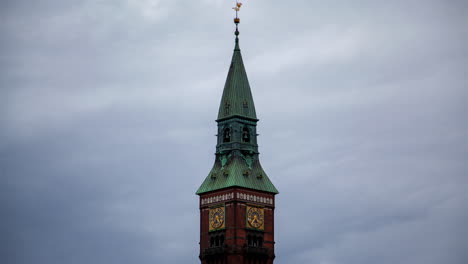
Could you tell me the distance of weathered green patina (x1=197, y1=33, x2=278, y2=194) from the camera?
191250 mm

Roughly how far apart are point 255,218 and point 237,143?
11008 mm

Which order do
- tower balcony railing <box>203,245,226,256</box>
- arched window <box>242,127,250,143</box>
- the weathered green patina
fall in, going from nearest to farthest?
tower balcony railing <box>203,245,226,256</box>, the weathered green patina, arched window <box>242,127,250,143</box>

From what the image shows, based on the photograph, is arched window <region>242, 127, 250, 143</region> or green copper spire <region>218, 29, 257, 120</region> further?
arched window <region>242, 127, 250, 143</region>

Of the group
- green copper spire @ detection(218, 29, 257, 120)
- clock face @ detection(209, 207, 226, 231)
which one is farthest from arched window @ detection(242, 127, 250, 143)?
clock face @ detection(209, 207, 226, 231)

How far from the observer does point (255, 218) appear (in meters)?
190

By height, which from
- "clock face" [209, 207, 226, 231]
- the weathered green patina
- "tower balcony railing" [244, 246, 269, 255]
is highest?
the weathered green patina

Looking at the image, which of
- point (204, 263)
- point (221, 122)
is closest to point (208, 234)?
point (204, 263)

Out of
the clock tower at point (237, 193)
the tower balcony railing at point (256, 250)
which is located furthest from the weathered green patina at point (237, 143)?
the tower balcony railing at point (256, 250)

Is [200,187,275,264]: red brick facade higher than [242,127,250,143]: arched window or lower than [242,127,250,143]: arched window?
lower

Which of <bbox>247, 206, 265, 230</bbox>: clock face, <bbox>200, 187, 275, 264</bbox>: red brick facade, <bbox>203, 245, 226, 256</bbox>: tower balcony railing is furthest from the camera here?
<bbox>247, 206, 265, 230</bbox>: clock face

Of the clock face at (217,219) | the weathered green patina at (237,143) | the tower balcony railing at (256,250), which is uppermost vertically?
the weathered green patina at (237,143)

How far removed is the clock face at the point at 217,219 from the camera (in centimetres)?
18938

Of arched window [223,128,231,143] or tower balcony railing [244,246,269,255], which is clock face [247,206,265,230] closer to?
tower balcony railing [244,246,269,255]

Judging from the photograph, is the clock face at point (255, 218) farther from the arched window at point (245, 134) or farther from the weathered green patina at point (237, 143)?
the arched window at point (245, 134)
